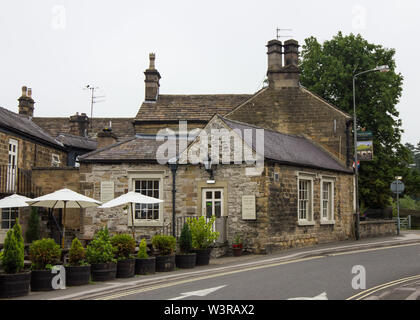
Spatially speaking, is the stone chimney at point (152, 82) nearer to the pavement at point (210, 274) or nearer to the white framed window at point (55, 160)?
the white framed window at point (55, 160)

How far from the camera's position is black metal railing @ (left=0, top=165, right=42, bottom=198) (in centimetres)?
2150

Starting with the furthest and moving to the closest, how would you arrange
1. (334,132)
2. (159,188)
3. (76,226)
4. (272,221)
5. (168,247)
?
(334,132)
(76,226)
(159,188)
(272,221)
(168,247)

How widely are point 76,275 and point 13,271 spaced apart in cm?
150

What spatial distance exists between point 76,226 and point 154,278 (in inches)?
402

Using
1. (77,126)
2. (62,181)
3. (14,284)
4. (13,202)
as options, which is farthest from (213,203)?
(77,126)

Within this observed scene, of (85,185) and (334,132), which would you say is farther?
(334,132)

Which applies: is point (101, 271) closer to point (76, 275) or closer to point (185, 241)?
point (76, 275)

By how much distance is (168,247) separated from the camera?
555 inches

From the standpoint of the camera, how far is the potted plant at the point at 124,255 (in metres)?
12.5

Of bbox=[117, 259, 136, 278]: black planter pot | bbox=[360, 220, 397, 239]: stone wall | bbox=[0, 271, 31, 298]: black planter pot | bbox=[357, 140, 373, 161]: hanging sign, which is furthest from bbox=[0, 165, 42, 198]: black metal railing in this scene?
bbox=[360, 220, 397, 239]: stone wall

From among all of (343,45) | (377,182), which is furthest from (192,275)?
(343,45)

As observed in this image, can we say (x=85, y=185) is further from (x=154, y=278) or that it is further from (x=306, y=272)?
(x=306, y=272)

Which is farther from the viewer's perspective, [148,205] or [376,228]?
[376,228]

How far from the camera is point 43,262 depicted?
437 inches
